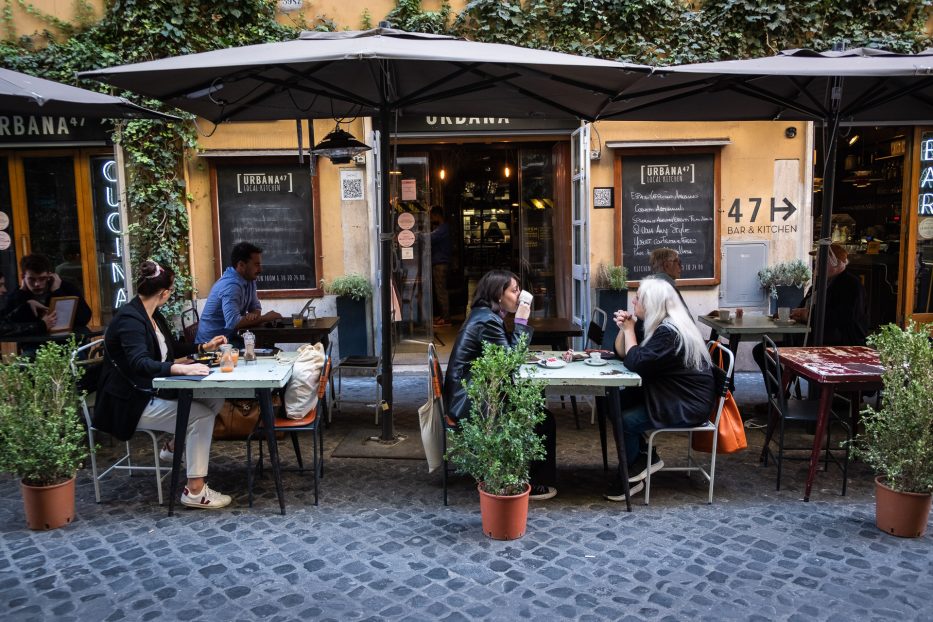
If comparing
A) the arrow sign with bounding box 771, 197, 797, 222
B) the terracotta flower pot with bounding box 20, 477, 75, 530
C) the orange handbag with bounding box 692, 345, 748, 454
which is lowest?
the terracotta flower pot with bounding box 20, 477, 75, 530

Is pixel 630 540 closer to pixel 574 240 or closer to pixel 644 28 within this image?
pixel 574 240

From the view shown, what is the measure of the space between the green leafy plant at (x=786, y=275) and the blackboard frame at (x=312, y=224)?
17.1 feet

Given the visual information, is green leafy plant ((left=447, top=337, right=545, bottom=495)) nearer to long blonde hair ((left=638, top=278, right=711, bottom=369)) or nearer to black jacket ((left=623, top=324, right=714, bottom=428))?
black jacket ((left=623, top=324, right=714, bottom=428))

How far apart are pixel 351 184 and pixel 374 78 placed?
333 centimetres

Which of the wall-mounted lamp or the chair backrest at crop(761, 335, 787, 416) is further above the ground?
the wall-mounted lamp

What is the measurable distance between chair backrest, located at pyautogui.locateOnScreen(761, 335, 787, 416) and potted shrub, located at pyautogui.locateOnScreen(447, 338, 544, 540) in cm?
184

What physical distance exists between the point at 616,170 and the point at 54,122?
6463mm

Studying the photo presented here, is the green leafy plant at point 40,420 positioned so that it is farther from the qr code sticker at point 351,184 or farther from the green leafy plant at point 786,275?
the green leafy plant at point 786,275

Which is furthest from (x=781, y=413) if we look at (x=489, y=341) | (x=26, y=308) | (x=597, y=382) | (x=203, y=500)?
(x=26, y=308)

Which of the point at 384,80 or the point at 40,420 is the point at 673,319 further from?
the point at 40,420

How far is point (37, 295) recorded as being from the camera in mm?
6902

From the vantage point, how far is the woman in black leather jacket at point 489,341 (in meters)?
4.65

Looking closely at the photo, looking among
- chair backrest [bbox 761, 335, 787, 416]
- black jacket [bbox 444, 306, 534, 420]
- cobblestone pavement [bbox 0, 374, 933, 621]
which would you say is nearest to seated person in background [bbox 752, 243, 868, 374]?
chair backrest [bbox 761, 335, 787, 416]

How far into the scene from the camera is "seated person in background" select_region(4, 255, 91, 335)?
22.2 feet
